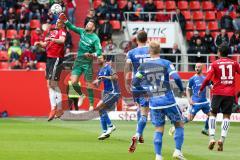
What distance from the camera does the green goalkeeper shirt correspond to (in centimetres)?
2055

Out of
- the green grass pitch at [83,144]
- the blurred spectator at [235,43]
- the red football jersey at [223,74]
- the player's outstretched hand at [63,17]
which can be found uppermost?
the player's outstretched hand at [63,17]

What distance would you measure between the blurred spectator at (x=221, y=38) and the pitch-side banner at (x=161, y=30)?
6.36 feet

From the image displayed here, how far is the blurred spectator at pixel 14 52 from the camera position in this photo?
2942cm

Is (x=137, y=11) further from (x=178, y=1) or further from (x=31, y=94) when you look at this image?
(x=31, y=94)

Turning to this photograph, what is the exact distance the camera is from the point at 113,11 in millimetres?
34000

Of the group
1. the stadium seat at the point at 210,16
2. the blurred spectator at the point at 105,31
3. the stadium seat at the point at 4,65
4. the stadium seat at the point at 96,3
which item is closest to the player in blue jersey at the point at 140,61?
the stadium seat at the point at 4,65

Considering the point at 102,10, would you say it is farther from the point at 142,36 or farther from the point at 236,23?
the point at 142,36

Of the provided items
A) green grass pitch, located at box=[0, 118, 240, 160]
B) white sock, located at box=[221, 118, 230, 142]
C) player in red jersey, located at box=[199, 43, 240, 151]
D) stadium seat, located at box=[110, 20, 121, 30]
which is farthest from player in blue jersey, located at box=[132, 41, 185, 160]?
stadium seat, located at box=[110, 20, 121, 30]

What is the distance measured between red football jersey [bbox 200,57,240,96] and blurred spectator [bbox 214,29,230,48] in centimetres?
1431

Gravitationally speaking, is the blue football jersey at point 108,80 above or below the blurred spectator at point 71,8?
below

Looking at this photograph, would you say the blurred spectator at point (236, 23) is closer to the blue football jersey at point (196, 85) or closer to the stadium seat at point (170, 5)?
the stadium seat at point (170, 5)

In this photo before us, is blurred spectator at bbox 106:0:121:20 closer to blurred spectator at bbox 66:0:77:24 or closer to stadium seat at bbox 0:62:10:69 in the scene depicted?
blurred spectator at bbox 66:0:77:24

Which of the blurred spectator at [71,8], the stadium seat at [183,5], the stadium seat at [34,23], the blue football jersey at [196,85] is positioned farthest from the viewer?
the stadium seat at [183,5]

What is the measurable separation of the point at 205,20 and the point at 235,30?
80.5 inches
